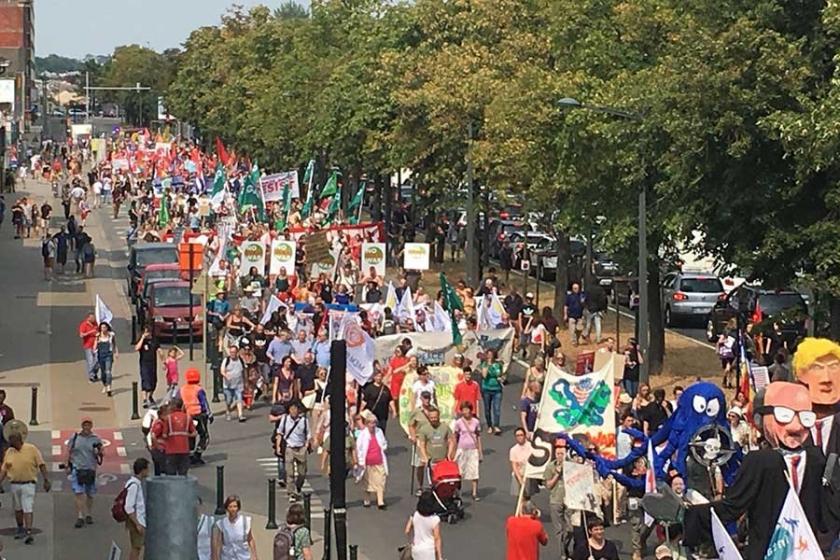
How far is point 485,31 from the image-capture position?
5134cm

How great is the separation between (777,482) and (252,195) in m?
46.8

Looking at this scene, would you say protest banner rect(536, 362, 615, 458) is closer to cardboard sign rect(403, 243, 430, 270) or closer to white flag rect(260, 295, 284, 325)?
white flag rect(260, 295, 284, 325)

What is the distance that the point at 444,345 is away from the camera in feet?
103

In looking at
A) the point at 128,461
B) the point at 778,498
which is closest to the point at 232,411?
the point at 128,461

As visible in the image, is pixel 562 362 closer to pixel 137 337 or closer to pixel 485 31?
pixel 137 337

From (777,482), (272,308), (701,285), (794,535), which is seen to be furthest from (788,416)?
(701,285)

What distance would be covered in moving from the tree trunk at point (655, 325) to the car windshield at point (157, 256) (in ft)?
46.3

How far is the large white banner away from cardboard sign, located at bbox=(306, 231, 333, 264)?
462 inches

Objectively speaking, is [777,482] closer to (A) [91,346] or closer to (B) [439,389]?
(B) [439,389]

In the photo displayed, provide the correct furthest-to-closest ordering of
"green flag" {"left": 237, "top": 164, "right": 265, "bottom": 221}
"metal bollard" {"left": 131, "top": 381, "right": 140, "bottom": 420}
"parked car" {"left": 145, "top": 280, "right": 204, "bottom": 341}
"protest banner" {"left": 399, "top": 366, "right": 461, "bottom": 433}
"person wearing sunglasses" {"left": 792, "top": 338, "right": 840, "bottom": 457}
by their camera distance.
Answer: "green flag" {"left": 237, "top": 164, "right": 265, "bottom": 221}, "parked car" {"left": 145, "top": 280, "right": 204, "bottom": 341}, "metal bollard" {"left": 131, "top": 381, "right": 140, "bottom": 420}, "protest banner" {"left": 399, "top": 366, "right": 461, "bottom": 433}, "person wearing sunglasses" {"left": 792, "top": 338, "right": 840, "bottom": 457}

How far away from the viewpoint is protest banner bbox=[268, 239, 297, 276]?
43969mm

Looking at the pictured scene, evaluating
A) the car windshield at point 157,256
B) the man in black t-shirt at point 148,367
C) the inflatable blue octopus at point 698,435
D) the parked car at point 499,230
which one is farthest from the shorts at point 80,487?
the parked car at point 499,230

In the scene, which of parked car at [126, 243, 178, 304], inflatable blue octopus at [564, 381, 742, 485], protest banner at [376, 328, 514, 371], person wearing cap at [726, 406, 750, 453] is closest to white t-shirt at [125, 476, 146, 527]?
inflatable blue octopus at [564, 381, 742, 485]

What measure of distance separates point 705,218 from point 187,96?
96674mm
